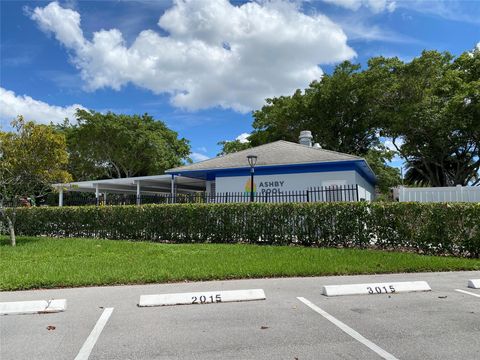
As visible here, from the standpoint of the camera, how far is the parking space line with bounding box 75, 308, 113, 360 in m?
4.25

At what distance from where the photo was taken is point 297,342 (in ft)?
14.9

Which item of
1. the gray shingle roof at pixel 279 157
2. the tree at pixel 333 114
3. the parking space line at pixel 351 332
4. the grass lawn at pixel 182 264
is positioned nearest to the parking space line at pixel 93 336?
the grass lawn at pixel 182 264

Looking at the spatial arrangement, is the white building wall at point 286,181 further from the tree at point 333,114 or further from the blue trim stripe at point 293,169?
the tree at point 333,114

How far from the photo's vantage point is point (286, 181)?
19578 mm

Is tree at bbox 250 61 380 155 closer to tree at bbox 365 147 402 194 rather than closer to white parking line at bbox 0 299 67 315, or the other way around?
tree at bbox 365 147 402 194

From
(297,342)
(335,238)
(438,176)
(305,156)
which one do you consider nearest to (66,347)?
(297,342)

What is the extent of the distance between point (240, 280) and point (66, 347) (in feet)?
13.5

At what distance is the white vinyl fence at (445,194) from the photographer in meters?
16.3

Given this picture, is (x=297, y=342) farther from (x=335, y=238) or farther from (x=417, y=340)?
(x=335, y=238)

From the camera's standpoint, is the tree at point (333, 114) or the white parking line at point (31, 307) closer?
the white parking line at point (31, 307)

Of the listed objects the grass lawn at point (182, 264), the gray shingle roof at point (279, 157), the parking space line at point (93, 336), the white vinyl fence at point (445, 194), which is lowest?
the parking space line at point (93, 336)

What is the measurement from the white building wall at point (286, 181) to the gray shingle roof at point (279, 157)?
0.75m

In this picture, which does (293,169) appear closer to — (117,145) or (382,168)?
(382,168)

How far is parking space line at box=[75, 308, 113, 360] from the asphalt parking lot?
12mm
